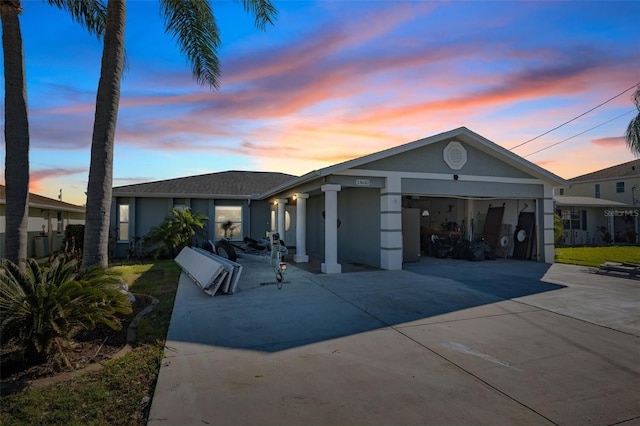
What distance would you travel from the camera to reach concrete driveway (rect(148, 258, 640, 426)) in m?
3.06

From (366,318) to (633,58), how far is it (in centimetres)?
1238

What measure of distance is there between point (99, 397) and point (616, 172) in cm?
3887

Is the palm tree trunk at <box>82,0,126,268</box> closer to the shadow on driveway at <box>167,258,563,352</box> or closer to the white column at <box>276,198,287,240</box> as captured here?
the shadow on driveway at <box>167,258,563,352</box>

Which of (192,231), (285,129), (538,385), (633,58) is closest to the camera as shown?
(538,385)

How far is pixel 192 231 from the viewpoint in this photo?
15109 millimetres

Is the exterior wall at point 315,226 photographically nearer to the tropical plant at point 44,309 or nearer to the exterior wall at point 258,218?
the exterior wall at point 258,218

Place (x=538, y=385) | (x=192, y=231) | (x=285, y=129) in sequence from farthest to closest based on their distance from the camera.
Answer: (x=192, y=231) < (x=285, y=129) < (x=538, y=385)

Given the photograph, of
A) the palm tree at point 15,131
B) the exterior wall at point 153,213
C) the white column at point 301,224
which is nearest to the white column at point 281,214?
the exterior wall at point 153,213

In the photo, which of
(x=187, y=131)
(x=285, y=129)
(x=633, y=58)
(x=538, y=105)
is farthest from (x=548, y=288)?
(x=187, y=131)

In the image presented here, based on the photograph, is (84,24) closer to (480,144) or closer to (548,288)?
(480,144)

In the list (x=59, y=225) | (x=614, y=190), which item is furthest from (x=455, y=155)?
(x=614, y=190)

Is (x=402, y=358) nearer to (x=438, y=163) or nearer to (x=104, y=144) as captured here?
(x=104, y=144)

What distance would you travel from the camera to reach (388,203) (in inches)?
443

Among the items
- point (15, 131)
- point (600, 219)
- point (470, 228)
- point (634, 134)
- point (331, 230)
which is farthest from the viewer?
point (600, 219)
